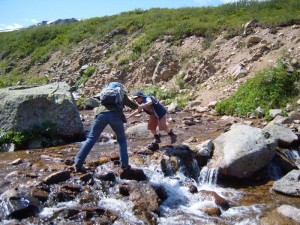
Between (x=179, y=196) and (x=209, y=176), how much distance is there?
1.23 m

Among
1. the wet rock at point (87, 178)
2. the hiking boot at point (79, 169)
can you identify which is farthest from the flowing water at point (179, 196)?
the hiking boot at point (79, 169)

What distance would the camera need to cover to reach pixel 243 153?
8.24 metres

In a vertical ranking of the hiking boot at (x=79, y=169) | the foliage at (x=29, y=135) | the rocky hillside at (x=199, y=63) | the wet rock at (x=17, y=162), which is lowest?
the hiking boot at (x=79, y=169)

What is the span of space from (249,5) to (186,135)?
→ 15.8m

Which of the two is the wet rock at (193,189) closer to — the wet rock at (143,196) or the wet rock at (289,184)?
the wet rock at (143,196)

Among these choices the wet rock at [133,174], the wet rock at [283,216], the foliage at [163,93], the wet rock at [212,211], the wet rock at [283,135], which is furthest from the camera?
the foliage at [163,93]

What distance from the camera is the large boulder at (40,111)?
10.4 metres

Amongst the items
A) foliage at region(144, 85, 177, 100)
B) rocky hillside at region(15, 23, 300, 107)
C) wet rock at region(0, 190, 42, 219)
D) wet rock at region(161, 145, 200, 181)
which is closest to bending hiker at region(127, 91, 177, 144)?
wet rock at region(161, 145, 200, 181)

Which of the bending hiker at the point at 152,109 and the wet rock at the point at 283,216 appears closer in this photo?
the wet rock at the point at 283,216

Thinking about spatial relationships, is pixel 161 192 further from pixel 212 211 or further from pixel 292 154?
pixel 292 154

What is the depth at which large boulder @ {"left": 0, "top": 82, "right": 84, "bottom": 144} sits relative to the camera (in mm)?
10430

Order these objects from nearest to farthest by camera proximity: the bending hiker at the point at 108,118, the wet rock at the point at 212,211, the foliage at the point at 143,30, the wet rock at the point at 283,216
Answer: the wet rock at the point at 283,216
the wet rock at the point at 212,211
the bending hiker at the point at 108,118
the foliage at the point at 143,30

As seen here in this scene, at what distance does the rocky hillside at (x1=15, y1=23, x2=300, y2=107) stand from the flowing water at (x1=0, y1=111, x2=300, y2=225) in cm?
726

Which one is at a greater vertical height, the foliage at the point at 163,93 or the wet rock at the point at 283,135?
the foliage at the point at 163,93
